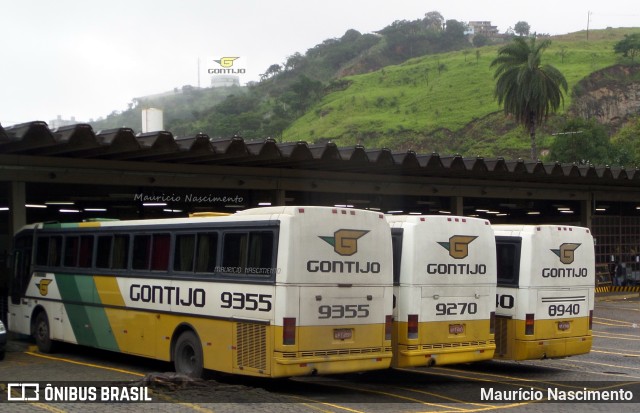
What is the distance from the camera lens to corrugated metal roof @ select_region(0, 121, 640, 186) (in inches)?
800

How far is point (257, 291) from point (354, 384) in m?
3.16

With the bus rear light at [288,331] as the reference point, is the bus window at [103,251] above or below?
above

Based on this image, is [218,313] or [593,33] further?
[593,33]

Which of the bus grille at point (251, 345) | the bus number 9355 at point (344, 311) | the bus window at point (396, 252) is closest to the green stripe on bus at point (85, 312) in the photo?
the bus grille at point (251, 345)

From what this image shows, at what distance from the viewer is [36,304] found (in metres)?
19.9

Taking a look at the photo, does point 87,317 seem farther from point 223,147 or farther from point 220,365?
point 223,147

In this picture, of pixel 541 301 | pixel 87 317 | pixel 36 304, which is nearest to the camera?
pixel 541 301

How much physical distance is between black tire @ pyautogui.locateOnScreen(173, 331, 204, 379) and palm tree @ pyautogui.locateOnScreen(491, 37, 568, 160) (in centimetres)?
5217

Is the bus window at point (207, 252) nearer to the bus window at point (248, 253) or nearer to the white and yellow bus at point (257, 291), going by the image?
the white and yellow bus at point (257, 291)

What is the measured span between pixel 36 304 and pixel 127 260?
4.16 m

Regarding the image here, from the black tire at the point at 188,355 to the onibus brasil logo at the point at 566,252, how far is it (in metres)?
6.86

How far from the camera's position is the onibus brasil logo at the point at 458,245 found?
600 inches

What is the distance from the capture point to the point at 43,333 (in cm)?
1964

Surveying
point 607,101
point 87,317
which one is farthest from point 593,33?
point 87,317
